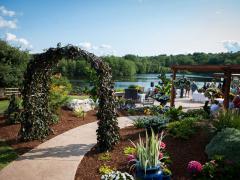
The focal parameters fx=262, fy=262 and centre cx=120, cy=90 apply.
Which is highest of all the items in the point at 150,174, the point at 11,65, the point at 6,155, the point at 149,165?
the point at 11,65

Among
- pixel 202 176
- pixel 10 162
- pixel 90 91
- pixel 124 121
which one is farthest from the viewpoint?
pixel 124 121

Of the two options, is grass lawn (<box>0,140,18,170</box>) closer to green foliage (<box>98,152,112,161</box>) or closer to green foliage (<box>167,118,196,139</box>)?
green foliage (<box>98,152,112,161</box>)

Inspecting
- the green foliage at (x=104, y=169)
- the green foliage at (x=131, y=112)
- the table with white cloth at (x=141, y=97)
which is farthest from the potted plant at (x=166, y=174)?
the table with white cloth at (x=141, y=97)

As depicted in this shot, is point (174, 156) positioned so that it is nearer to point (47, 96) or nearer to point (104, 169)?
point (104, 169)

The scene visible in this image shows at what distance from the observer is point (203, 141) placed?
6.56 meters

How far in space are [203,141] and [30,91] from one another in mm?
5094

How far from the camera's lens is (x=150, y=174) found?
4766mm

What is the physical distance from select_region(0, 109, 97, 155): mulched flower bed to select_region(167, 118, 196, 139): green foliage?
148 inches

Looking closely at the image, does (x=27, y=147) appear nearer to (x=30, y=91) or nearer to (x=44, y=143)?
(x=44, y=143)

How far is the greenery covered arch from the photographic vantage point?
6.98m

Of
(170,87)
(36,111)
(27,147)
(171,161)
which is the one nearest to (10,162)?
(27,147)

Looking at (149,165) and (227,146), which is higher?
(227,146)

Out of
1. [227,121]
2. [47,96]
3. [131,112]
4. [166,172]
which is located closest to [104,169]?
A: [166,172]

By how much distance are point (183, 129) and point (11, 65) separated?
17.0 metres
